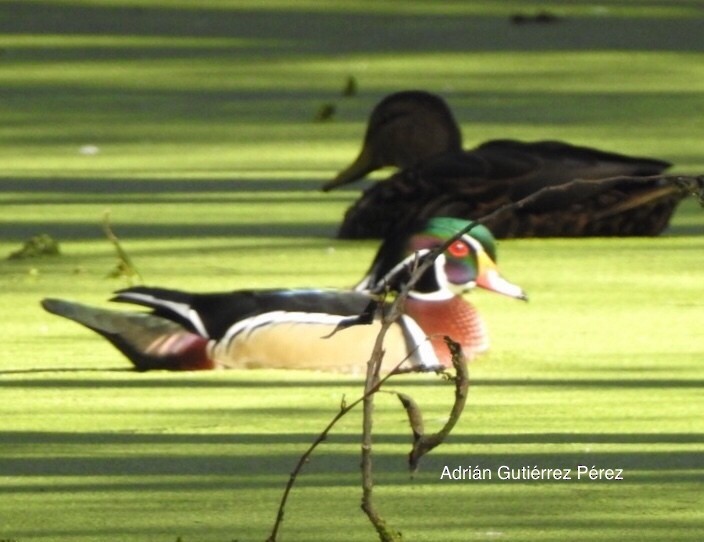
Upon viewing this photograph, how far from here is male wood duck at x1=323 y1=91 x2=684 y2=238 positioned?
26.2 feet

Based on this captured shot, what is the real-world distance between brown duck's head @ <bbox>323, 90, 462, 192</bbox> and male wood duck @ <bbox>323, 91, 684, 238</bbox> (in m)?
0.41

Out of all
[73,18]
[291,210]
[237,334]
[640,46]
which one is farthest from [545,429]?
[73,18]

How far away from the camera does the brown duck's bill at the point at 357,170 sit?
8703 millimetres

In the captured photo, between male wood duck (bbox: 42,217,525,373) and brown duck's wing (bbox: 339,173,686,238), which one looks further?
brown duck's wing (bbox: 339,173,686,238)

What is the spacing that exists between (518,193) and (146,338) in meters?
2.39

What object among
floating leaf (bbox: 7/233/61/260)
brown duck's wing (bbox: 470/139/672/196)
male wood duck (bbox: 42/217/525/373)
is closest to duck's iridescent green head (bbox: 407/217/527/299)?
male wood duck (bbox: 42/217/525/373)

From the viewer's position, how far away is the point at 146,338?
582 cm

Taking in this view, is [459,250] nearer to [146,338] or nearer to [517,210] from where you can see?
[146,338]

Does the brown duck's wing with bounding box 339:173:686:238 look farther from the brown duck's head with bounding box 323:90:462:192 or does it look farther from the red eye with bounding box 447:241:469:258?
the red eye with bounding box 447:241:469:258

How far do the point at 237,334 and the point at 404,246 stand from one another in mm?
525

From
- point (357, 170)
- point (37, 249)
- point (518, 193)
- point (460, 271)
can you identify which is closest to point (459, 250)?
point (460, 271)

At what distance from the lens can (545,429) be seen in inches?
199

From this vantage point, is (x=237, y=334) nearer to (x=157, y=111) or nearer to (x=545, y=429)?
(x=545, y=429)

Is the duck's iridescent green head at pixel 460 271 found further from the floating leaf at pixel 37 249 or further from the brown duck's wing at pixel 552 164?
the brown duck's wing at pixel 552 164
